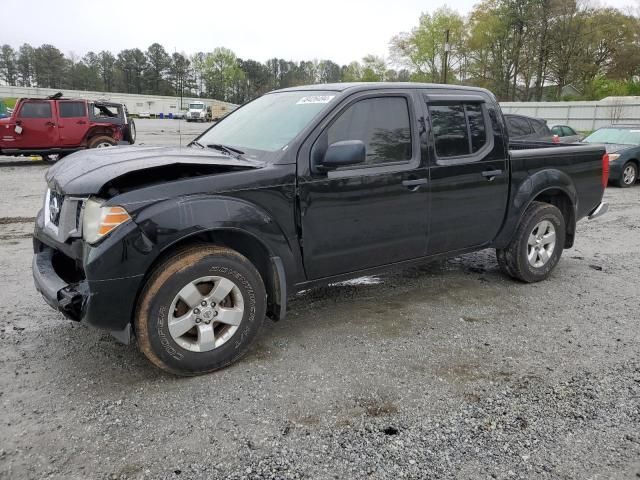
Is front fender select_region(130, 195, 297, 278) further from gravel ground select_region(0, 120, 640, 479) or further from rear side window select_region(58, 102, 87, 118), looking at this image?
rear side window select_region(58, 102, 87, 118)

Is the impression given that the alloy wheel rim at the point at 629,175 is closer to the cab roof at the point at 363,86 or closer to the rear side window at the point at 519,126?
the rear side window at the point at 519,126

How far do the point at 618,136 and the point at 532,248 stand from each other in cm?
1058

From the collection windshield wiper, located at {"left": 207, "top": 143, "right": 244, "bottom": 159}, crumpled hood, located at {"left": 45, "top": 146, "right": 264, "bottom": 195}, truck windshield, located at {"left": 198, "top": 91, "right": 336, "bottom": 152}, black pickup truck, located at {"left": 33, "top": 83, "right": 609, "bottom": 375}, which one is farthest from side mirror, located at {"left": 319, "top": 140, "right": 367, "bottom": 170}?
windshield wiper, located at {"left": 207, "top": 143, "right": 244, "bottom": 159}

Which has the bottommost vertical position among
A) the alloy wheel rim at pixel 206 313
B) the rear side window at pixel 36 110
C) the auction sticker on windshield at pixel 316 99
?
the alloy wheel rim at pixel 206 313

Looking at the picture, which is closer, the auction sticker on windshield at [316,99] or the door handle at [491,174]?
the auction sticker on windshield at [316,99]

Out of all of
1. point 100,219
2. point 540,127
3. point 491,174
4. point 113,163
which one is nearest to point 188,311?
point 100,219

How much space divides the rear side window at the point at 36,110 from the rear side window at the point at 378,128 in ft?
46.0

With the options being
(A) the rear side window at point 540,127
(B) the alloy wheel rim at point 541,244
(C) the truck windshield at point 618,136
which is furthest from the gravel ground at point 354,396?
(C) the truck windshield at point 618,136

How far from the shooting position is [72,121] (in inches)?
595

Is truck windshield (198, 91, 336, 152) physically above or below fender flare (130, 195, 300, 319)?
above

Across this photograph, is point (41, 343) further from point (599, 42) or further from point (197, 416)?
point (599, 42)

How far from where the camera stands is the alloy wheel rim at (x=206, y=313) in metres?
3.15

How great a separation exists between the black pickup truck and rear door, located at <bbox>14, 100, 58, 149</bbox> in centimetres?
1264

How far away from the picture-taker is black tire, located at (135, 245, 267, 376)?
3055 millimetres
